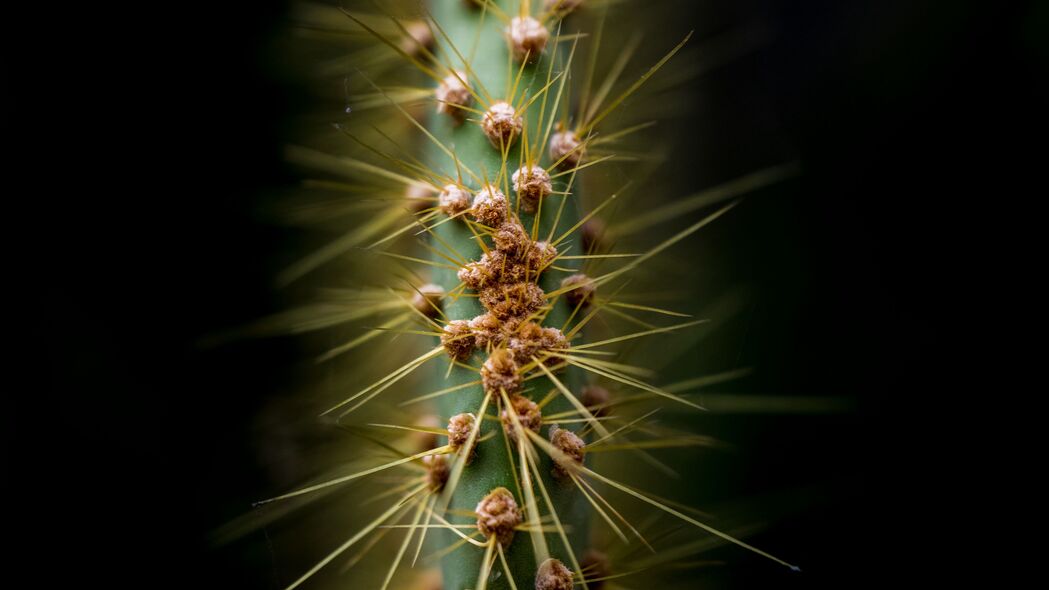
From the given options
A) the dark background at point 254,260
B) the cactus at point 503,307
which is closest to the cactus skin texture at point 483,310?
the cactus at point 503,307

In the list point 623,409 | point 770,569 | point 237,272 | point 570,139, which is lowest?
point 770,569

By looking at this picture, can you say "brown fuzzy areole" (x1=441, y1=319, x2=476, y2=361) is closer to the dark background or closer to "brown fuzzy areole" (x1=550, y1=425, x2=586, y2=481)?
"brown fuzzy areole" (x1=550, y1=425, x2=586, y2=481)

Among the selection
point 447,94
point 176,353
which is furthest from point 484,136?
point 176,353

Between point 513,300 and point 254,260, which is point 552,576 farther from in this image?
point 254,260

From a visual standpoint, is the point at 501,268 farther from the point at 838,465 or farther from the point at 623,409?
the point at 838,465

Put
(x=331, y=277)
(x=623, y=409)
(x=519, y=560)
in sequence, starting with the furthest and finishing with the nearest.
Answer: (x=331, y=277), (x=623, y=409), (x=519, y=560)

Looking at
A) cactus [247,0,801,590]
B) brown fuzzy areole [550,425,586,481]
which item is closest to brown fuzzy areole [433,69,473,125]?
cactus [247,0,801,590]
